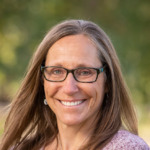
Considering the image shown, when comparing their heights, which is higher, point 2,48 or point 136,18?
point 136,18

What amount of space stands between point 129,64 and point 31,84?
547cm

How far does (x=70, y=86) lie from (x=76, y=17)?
6825 mm

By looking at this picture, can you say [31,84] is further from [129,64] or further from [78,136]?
[129,64]

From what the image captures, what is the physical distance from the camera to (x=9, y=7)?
30.5 feet

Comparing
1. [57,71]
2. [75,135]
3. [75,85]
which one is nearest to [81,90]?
[75,85]

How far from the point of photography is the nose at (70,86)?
7.91 feet

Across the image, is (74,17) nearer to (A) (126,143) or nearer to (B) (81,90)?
(B) (81,90)

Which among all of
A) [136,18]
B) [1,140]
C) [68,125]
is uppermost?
[136,18]

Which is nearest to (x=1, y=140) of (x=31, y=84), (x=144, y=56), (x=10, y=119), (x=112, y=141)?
(x=10, y=119)

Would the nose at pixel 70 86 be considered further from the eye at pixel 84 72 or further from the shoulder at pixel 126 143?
the shoulder at pixel 126 143

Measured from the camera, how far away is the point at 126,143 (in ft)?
7.73

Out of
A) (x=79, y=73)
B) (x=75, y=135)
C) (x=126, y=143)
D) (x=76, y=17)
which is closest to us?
(x=126, y=143)

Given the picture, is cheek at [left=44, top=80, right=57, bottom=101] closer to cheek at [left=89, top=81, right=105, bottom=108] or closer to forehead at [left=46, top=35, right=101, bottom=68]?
forehead at [left=46, top=35, right=101, bottom=68]

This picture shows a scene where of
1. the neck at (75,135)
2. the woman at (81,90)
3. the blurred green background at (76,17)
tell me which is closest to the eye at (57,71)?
the woman at (81,90)
